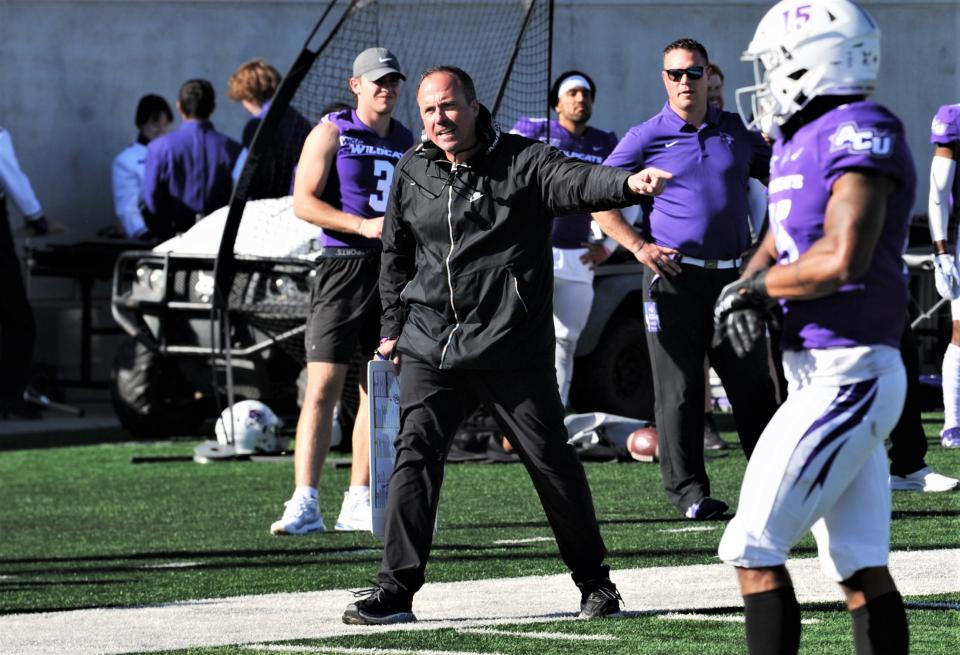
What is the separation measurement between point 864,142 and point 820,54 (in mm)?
306

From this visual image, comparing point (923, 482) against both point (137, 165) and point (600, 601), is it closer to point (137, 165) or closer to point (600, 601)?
point (600, 601)

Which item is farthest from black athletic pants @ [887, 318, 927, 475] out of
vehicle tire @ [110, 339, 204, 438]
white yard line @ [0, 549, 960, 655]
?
vehicle tire @ [110, 339, 204, 438]

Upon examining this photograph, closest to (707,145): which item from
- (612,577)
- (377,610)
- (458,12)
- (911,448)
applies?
(911,448)

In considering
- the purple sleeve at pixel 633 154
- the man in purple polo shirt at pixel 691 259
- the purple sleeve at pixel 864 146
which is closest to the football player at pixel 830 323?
the purple sleeve at pixel 864 146

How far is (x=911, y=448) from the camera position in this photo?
9.23 m

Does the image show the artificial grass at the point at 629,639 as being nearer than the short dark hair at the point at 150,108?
Yes

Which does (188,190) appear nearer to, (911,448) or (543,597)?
(911,448)

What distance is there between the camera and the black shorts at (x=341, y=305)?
28.5 feet

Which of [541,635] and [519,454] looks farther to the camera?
[519,454]

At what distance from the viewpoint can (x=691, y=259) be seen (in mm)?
8641

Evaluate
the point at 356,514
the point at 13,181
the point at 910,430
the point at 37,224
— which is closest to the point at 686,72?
the point at 910,430

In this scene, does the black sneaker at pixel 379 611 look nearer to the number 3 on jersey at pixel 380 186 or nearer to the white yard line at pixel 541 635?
the white yard line at pixel 541 635

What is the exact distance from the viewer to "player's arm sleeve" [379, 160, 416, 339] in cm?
668

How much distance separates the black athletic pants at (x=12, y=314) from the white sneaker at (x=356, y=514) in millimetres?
5965
